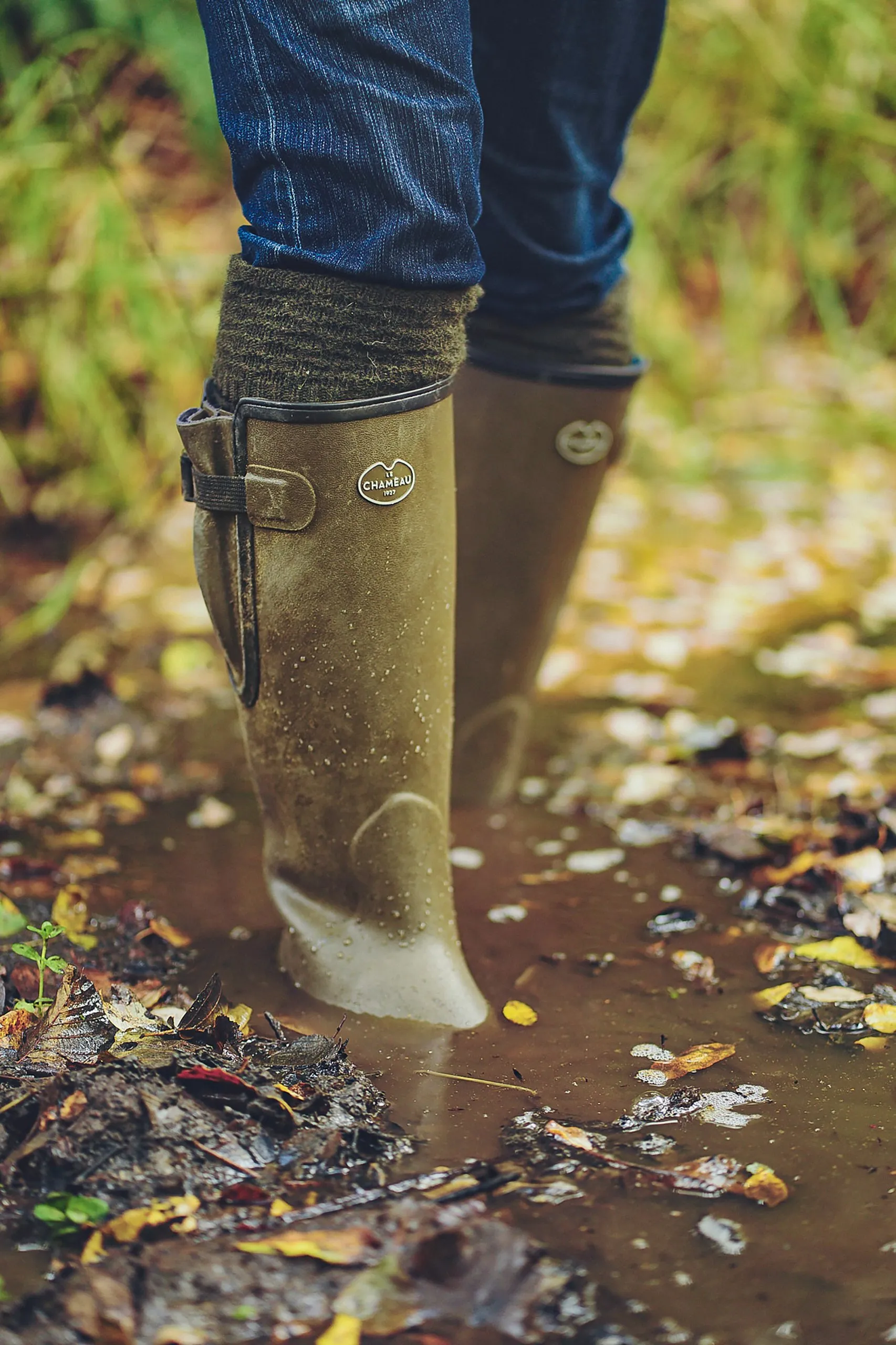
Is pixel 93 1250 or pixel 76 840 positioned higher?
pixel 93 1250

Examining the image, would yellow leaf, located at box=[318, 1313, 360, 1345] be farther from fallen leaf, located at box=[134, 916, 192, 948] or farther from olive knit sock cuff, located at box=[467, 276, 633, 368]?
olive knit sock cuff, located at box=[467, 276, 633, 368]

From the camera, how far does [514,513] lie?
5.24ft

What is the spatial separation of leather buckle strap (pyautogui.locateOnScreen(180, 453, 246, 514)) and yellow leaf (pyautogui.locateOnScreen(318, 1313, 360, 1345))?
66cm

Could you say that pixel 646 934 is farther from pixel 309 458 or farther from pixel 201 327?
pixel 201 327

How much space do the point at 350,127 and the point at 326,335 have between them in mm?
166

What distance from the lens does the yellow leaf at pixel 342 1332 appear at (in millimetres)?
823

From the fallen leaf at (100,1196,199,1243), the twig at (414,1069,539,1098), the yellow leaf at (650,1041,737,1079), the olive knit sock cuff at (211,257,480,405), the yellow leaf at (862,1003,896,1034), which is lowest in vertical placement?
the yellow leaf at (862,1003,896,1034)

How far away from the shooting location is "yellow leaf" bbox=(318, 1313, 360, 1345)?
32.4 inches

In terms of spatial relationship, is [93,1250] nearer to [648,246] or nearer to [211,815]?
[211,815]

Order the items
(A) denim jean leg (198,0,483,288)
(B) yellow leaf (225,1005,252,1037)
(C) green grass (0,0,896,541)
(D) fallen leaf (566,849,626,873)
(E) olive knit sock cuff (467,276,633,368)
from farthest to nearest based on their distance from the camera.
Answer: (C) green grass (0,0,896,541)
(D) fallen leaf (566,849,626,873)
(E) olive knit sock cuff (467,276,633,368)
(B) yellow leaf (225,1005,252,1037)
(A) denim jean leg (198,0,483,288)

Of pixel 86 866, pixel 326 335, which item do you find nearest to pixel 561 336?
pixel 326 335

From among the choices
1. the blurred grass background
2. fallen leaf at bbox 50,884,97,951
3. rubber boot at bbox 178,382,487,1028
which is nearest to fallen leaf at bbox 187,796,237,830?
fallen leaf at bbox 50,884,97,951

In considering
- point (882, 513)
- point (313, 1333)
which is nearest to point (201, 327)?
point (882, 513)

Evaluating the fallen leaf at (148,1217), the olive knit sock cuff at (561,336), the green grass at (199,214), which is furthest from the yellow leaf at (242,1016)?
the green grass at (199,214)
